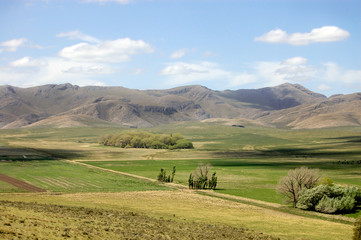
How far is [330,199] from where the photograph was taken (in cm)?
7506

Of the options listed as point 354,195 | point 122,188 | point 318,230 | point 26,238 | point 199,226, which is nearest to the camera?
point 26,238

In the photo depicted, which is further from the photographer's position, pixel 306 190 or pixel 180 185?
pixel 180 185

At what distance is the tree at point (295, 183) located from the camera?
8325 centimetres

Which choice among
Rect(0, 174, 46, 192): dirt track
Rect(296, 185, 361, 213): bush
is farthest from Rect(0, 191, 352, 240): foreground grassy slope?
Rect(0, 174, 46, 192): dirt track

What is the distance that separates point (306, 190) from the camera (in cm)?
7938

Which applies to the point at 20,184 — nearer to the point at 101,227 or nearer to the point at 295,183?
the point at 295,183

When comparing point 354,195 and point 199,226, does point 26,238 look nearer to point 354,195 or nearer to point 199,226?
point 199,226

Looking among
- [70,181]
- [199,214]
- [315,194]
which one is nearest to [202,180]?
[70,181]

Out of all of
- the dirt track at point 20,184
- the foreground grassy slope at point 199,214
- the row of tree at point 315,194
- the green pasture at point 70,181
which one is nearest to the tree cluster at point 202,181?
the green pasture at point 70,181

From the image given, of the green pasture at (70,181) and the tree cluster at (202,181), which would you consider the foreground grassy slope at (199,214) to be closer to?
the green pasture at (70,181)

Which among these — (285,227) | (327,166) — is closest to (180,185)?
(285,227)

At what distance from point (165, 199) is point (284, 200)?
2295cm

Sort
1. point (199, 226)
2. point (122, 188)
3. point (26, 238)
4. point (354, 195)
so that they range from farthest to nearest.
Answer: point (122, 188), point (354, 195), point (199, 226), point (26, 238)

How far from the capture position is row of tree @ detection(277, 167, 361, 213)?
244ft
